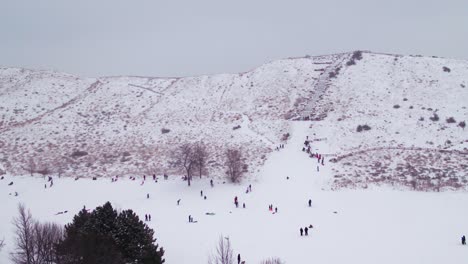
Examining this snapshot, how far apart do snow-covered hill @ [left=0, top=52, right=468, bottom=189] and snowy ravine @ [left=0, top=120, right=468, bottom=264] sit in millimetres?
3551

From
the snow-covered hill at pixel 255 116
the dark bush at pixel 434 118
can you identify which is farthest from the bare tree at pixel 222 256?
the dark bush at pixel 434 118

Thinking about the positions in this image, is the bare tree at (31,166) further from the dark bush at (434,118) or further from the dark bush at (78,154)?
the dark bush at (434,118)

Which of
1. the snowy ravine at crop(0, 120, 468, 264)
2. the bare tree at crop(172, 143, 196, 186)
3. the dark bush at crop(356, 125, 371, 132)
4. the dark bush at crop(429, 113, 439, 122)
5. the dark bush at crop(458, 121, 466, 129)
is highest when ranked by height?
the dark bush at crop(429, 113, 439, 122)

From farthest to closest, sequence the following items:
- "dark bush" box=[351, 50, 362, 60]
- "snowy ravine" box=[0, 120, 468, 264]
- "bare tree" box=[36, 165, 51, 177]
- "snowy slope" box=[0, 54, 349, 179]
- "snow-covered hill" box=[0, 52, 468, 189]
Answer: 1. "dark bush" box=[351, 50, 362, 60]
2. "snowy slope" box=[0, 54, 349, 179]
3. "snow-covered hill" box=[0, 52, 468, 189]
4. "bare tree" box=[36, 165, 51, 177]
5. "snowy ravine" box=[0, 120, 468, 264]

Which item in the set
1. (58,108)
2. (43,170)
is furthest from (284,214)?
(58,108)

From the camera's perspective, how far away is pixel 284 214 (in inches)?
1423

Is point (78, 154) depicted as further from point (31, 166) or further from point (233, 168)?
point (233, 168)

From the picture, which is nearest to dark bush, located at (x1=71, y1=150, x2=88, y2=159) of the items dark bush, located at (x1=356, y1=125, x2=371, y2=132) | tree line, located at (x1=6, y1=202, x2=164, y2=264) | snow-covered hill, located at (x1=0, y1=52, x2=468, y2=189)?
snow-covered hill, located at (x1=0, y1=52, x2=468, y2=189)

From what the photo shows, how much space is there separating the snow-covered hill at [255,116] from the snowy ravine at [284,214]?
11.7 ft

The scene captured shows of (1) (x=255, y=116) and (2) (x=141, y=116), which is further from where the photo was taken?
(2) (x=141, y=116)

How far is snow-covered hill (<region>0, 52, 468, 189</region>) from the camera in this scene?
50.8m

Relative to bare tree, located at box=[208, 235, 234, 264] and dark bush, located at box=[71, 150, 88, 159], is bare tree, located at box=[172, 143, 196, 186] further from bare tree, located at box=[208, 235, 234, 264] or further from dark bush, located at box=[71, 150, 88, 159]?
bare tree, located at box=[208, 235, 234, 264]

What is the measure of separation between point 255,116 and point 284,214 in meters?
33.8

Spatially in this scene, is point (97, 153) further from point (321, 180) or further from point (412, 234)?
point (412, 234)
